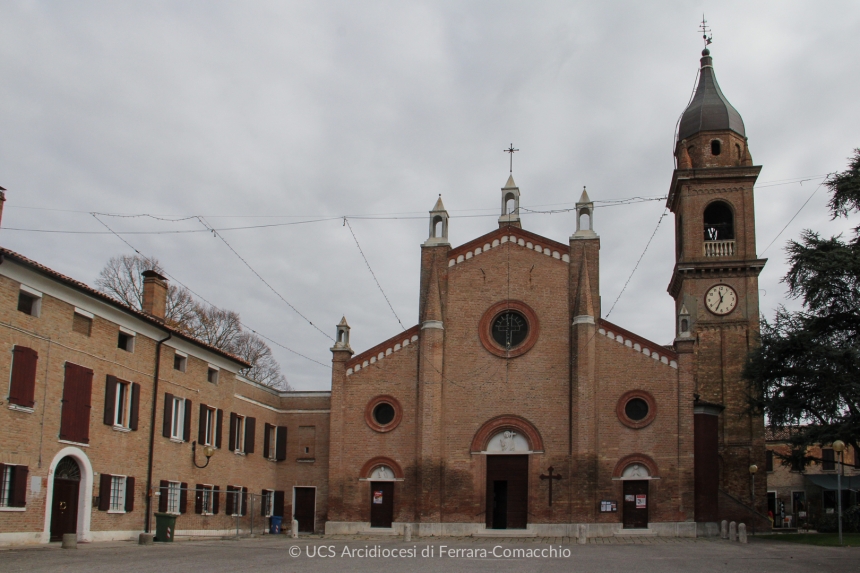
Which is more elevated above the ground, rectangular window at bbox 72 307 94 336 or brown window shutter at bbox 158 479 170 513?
rectangular window at bbox 72 307 94 336

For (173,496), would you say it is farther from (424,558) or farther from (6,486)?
(424,558)

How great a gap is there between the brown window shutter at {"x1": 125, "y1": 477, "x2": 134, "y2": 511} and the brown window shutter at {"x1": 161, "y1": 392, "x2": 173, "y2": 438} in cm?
227

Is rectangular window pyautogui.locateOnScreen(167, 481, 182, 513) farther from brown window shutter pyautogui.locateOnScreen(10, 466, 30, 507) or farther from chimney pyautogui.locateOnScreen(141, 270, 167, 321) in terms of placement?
brown window shutter pyautogui.locateOnScreen(10, 466, 30, 507)

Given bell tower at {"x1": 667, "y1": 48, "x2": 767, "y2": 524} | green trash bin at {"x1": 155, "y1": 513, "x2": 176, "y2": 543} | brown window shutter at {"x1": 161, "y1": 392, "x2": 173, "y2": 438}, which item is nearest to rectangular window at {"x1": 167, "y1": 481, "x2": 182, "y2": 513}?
brown window shutter at {"x1": 161, "y1": 392, "x2": 173, "y2": 438}

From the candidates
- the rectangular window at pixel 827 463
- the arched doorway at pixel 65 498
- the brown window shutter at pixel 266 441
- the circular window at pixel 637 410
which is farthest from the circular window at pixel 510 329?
the rectangular window at pixel 827 463

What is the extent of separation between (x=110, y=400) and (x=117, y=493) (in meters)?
2.89

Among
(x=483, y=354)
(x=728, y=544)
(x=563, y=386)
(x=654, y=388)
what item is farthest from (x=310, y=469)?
(x=728, y=544)

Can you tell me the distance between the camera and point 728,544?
91.2 ft

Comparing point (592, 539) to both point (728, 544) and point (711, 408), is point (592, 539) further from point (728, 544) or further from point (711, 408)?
point (711, 408)

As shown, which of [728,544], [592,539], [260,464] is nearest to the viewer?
[728,544]

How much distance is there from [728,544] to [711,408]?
7953 mm

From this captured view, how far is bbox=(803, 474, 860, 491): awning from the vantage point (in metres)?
48.7

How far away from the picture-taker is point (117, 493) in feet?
84.7

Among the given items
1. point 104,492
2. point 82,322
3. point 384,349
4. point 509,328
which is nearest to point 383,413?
point 384,349
